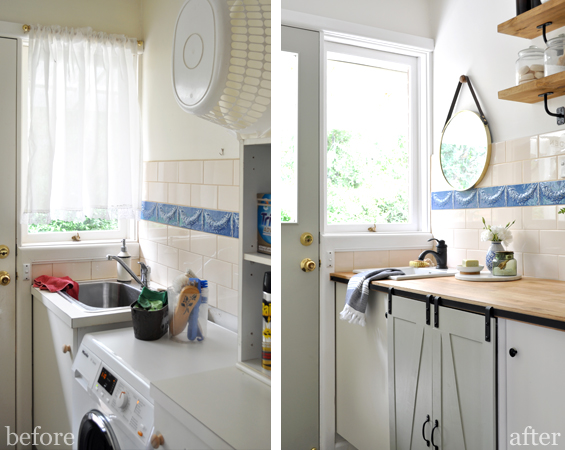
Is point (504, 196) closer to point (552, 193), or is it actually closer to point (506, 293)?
point (552, 193)

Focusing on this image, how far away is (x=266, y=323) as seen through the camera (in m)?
0.42

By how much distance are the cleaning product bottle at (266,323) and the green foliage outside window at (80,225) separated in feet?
0.54

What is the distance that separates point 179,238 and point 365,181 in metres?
1.46

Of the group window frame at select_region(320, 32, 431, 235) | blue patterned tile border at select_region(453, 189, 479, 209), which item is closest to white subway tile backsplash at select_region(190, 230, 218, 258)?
window frame at select_region(320, 32, 431, 235)

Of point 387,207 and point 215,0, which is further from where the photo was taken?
point 387,207

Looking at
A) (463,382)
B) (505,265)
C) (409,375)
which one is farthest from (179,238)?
(505,265)

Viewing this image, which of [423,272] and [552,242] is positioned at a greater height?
[552,242]

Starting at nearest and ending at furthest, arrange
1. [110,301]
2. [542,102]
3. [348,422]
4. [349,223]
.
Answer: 1. [110,301]
2. [542,102]
3. [348,422]
4. [349,223]

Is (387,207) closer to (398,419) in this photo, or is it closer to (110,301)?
(398,419)


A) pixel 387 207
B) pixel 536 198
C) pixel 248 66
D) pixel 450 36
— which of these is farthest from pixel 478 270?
pixel 248 66

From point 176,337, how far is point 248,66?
8.4 inches

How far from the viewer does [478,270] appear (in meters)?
1.34

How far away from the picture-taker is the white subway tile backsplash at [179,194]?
299mm

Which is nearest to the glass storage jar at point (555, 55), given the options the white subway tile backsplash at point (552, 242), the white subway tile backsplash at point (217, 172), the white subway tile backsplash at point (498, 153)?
the white subway tile backsplash at point (498, 153)
